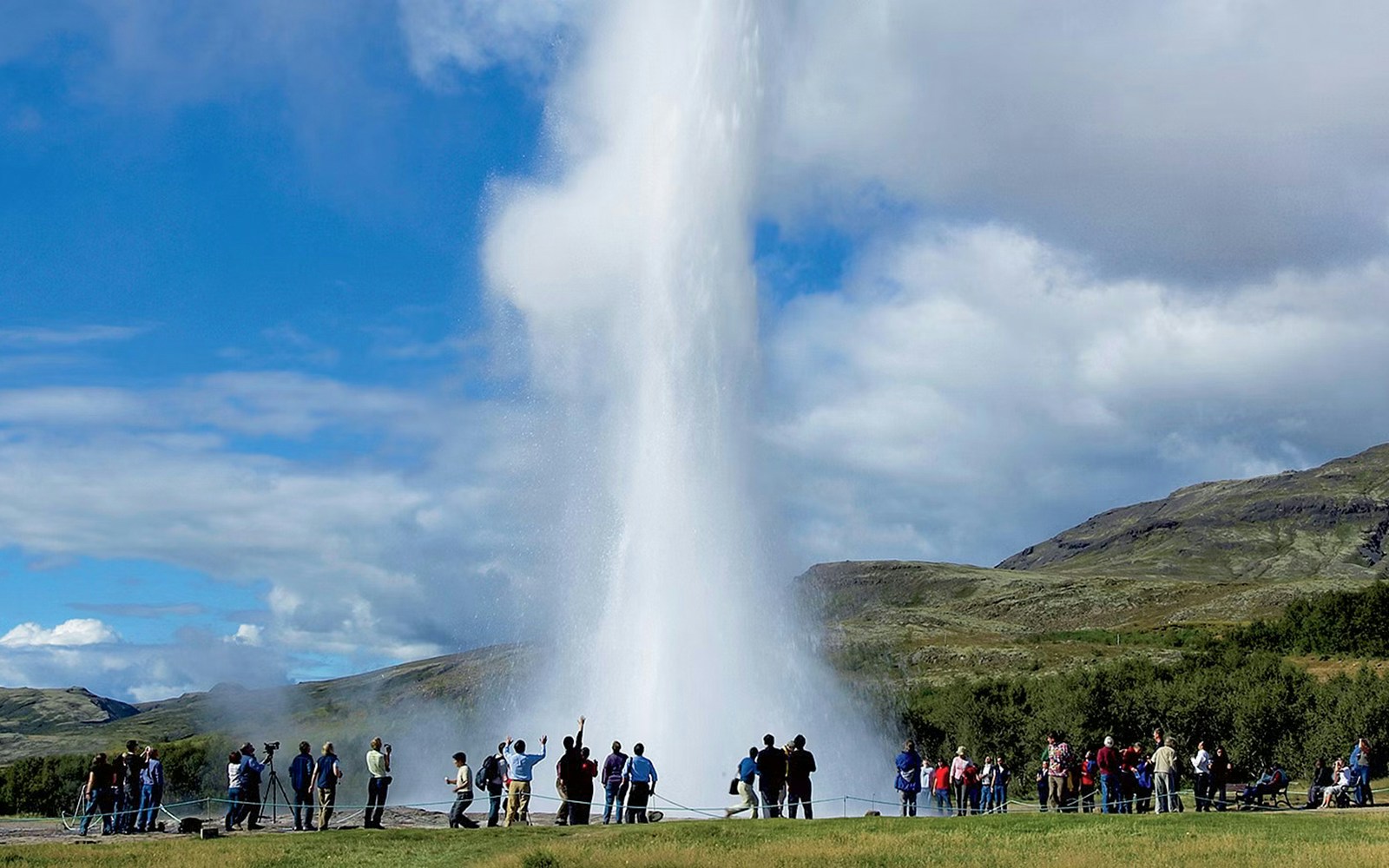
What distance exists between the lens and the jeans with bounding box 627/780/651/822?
1148 inches

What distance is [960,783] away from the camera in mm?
35375

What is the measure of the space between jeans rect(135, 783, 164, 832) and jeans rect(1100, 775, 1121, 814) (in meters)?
24.3

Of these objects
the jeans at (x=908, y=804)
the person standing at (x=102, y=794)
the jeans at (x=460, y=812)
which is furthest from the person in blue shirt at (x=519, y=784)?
the jeans at (x=908, y=804)

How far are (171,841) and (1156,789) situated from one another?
24441mm

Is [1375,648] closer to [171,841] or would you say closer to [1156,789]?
[1156,789]

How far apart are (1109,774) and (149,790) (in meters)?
24.7

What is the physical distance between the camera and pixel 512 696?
44.5 meters

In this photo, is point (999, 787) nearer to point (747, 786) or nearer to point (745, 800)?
point (745, 800)

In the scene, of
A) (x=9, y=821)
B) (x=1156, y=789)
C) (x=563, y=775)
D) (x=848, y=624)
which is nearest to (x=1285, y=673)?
(x=1156, y=789)

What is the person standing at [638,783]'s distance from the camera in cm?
2906

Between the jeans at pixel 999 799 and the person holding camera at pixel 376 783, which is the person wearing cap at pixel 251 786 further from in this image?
the jeans at pixel 999 799

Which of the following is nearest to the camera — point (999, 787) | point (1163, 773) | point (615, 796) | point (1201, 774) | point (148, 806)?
point (615, 796)

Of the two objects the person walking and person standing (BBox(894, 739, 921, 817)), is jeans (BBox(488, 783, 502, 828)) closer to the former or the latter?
the person walking

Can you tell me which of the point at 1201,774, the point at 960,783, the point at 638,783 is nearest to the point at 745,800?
the point at 638,783
